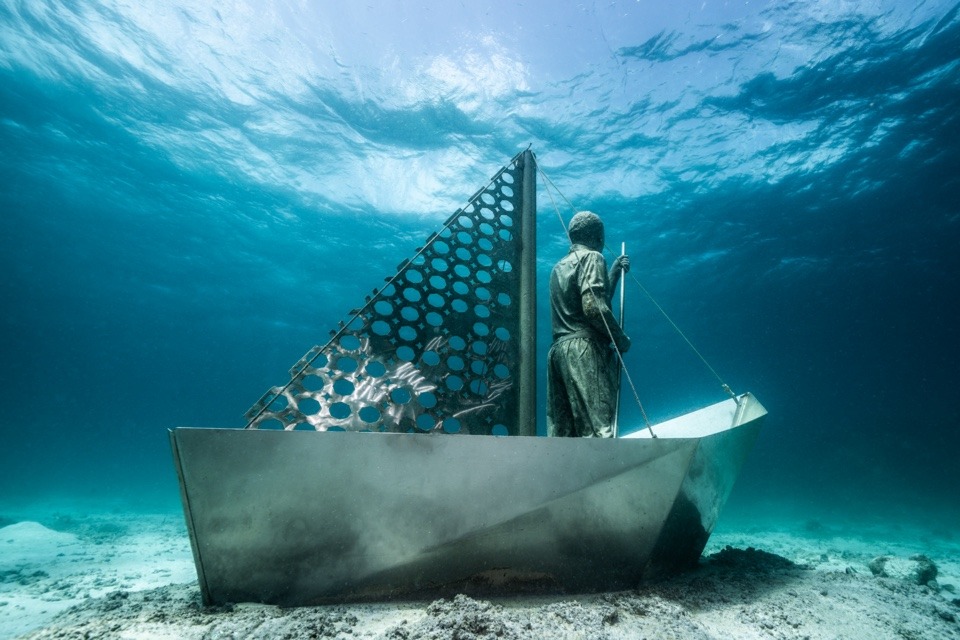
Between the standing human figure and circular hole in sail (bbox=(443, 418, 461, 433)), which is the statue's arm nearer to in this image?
the standing human figure

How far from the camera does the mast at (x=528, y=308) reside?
3492mm

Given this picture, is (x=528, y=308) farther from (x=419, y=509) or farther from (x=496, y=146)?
(x=496, y=146)

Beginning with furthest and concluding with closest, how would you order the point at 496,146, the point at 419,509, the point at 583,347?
1. the point at 496,146
2. the point at 583,347
3. the point at 419,509

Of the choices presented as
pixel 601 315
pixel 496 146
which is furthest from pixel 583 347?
pixel 496 146

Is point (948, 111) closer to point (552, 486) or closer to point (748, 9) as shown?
point (748, 9)

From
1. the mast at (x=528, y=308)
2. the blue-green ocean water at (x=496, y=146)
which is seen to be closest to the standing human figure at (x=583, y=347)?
the mast at (x=528, y=308)

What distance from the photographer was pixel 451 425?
3072mm

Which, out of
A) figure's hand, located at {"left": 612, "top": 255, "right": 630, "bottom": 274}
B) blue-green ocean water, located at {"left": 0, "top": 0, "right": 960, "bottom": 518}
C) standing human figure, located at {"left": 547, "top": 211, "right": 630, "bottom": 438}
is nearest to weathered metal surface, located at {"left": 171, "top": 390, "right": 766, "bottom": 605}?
standing human figure, located at {"left": 547, "top": 211, "right": 630, "bottom": 438}

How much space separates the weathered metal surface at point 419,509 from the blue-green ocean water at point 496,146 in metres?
7.22

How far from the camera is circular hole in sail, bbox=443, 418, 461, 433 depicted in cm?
299

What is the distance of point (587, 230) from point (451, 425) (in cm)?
233

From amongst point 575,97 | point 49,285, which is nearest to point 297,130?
point 575,97

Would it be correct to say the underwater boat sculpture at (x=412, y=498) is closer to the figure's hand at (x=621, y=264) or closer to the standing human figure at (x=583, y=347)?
the standing human figure at (x=583, y=347)

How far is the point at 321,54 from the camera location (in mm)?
13727
